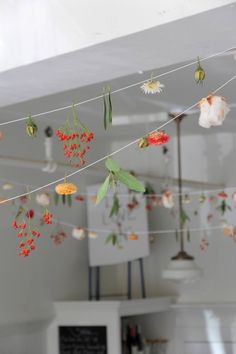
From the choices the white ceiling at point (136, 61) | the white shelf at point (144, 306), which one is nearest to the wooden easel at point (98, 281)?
the white shelf at point (144, 306)

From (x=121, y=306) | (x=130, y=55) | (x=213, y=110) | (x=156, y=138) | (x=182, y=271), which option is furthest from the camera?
(x=121, y=306)

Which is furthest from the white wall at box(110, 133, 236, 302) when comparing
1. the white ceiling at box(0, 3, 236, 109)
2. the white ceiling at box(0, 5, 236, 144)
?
the white ceiling at box(0, 3, 236, 109)

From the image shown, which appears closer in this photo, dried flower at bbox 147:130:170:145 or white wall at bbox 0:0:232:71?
white wall at bbox 0:0:232:71

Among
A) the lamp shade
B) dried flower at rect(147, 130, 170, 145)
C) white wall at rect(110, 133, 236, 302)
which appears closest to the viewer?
dried flower at rect(147, 130, 170, 145)

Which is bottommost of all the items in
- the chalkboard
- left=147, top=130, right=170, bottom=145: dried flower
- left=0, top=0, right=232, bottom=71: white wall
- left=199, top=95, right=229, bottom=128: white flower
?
the chalkboard

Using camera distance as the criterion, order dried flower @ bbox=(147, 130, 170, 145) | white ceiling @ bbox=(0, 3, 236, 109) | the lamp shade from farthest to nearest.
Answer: the lamp shade → dried flower @ bbox=(147, 130, 170, 145) → white ceiling @ bbox=(0, 3, 236, 109)

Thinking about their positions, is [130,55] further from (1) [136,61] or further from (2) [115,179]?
(2) [115,179]

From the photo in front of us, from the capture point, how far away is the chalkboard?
522cm

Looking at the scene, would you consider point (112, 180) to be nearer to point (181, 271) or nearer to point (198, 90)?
point (198, 90)

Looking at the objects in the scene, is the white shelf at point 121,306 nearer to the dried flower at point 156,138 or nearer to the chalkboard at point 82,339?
the chalkboard at point 82,339

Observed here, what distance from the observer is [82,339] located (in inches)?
207

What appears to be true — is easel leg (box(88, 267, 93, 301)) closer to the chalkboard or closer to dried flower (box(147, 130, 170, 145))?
the chalkboard

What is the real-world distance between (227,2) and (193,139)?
3.97 meters

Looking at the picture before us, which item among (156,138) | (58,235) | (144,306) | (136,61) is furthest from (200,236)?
(156,138)
